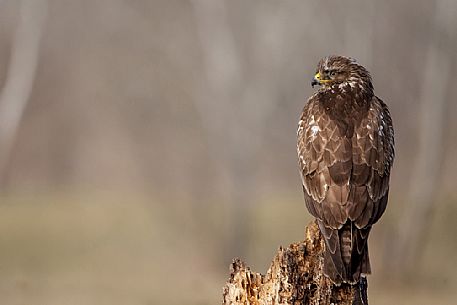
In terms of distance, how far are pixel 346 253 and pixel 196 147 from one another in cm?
2452

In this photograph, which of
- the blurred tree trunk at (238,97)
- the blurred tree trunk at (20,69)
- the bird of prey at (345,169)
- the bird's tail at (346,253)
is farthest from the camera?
the blurred tree trunk at (20,69)

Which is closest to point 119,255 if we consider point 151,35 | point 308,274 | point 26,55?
point 26,55

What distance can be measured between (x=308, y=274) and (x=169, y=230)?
65.9 ft

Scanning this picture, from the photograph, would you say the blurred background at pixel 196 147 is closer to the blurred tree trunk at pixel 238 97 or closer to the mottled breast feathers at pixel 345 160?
the blurred tree trunk at pixel 238 97

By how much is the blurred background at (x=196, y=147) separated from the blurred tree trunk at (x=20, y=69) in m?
0.06

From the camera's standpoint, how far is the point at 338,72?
406 inches

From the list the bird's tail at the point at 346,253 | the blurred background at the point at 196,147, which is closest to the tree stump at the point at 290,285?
the bird's tail at the point at 346,253

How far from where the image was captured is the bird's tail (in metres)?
7.95

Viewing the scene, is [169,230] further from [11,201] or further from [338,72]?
[338,72]

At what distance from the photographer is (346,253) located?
8273 millimetres

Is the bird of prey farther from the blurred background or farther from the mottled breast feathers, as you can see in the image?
the blurred background

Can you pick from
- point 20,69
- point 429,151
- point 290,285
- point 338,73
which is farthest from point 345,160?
point 20,69

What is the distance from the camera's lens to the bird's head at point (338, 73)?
1022 centimetres

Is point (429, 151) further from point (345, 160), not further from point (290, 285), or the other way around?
point (290, 285)
